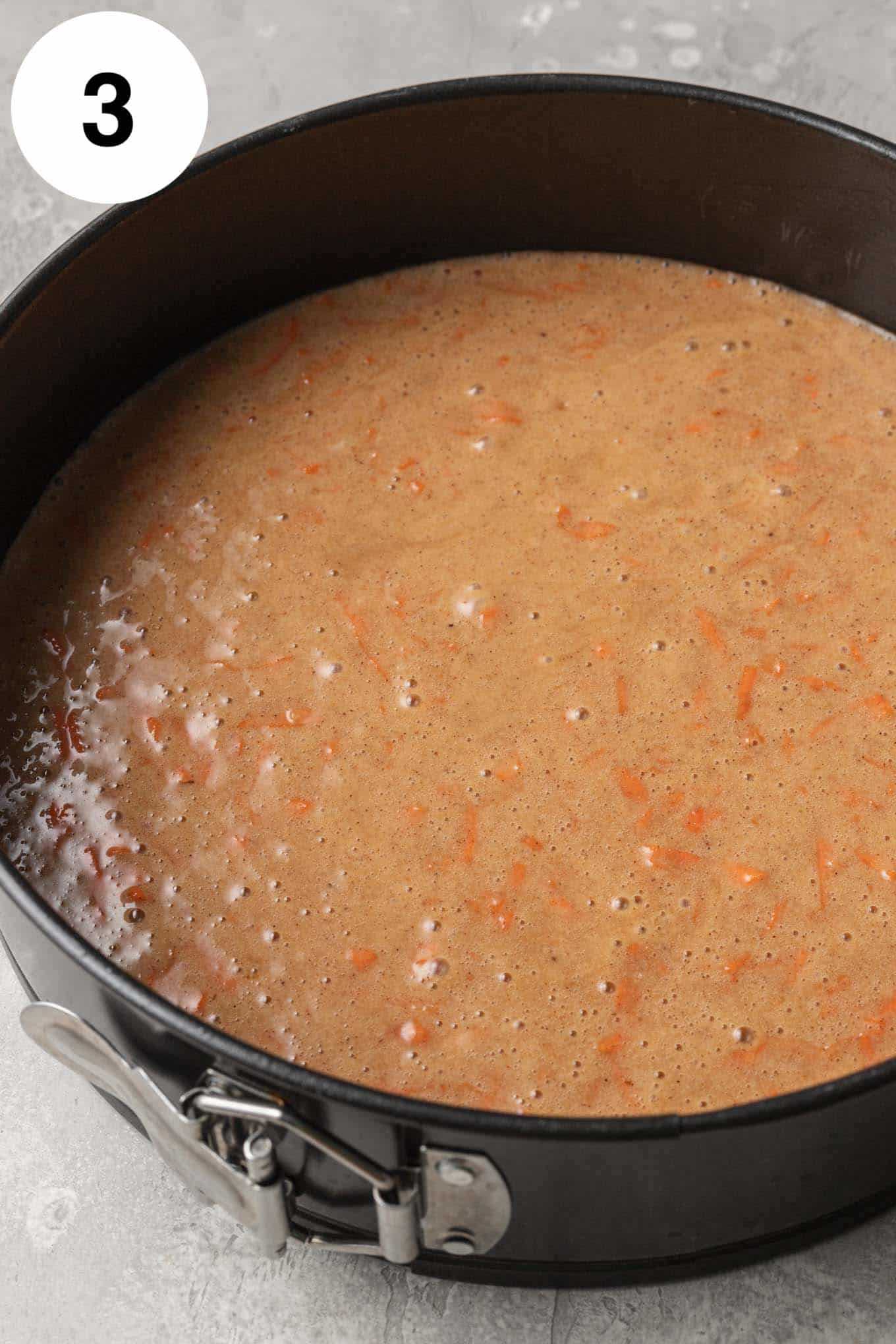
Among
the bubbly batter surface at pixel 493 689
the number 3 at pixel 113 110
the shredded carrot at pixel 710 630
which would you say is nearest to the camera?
the bubbly batter surface at pixel 493 689

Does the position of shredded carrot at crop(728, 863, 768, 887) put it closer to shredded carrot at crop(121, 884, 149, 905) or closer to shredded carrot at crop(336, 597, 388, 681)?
shredded carrot at crop(336, 597, 388, 681)

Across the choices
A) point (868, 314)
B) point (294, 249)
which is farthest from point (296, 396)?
point (868, 314)

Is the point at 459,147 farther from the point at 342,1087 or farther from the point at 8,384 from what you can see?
the point at 342,1087

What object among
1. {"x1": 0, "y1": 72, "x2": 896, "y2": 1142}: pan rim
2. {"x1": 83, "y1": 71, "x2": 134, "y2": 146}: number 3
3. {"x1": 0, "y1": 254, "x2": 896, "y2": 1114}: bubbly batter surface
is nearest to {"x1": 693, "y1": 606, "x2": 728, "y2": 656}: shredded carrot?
{"x1": 0, "y1": 254, "x2": 896, "y2": 1114}: bubbly batter surface

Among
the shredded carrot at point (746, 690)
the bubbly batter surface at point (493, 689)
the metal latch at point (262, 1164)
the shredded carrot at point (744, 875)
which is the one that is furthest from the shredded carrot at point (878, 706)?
the metal latch at point (262, 1164)

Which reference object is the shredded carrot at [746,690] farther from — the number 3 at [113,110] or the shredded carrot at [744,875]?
the number 3 at [113,110]

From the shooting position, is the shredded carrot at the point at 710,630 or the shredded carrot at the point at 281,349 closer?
the shredded carrot at the point at 710,630

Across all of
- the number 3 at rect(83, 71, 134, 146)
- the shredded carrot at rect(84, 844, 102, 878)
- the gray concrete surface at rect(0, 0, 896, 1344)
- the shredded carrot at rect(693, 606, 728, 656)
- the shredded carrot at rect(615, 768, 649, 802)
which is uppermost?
the number 3 at rect(83, 71, 134, 146)
